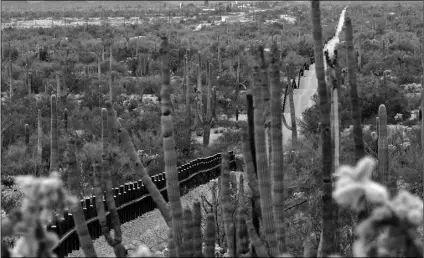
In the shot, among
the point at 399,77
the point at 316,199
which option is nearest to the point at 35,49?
the point at 399,77

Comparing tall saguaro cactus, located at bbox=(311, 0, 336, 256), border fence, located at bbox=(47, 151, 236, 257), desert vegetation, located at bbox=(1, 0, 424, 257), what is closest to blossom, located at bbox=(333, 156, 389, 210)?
desert vegetation, located at bbox=(1, 0, 424, 257)

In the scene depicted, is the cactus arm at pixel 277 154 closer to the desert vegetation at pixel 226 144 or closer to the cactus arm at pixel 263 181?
the desert vegetation at pixel 226 144

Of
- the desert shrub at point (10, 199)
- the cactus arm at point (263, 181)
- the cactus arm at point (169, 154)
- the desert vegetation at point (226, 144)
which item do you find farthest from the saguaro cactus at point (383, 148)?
the desert shrub at point (10, 199)

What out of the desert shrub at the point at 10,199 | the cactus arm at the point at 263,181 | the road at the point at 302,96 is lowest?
the road at the point at 302,96

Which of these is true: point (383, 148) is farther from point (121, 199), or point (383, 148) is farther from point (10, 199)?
point (10, 199)

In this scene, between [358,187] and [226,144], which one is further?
[226,144]

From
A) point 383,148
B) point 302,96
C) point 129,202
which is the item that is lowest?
point 302,96

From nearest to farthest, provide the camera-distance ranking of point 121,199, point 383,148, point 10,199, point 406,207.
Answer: point 406,207 < point 383,148 < point 121,199 < point 10,199

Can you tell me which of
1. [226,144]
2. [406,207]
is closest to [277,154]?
[406,207]
